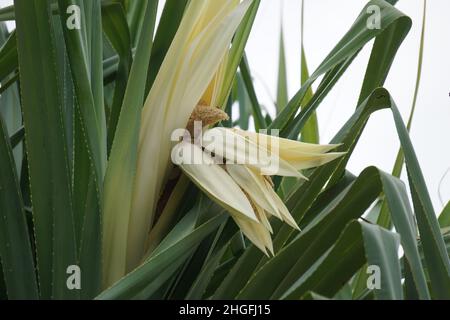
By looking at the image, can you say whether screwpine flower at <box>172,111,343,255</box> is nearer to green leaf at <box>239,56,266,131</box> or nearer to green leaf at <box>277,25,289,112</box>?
green leaf at <box>239,56,266,131</box>

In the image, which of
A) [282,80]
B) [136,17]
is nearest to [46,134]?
[136,17]

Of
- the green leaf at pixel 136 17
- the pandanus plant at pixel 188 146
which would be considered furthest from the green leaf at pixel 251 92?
the pandanus plant at pixel 188 146

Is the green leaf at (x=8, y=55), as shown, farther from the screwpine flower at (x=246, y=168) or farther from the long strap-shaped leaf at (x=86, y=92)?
the screwpine flower at (x=246, y=168)

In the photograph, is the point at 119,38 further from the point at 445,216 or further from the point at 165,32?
the point at 445,216

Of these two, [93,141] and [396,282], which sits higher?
[93,141]
